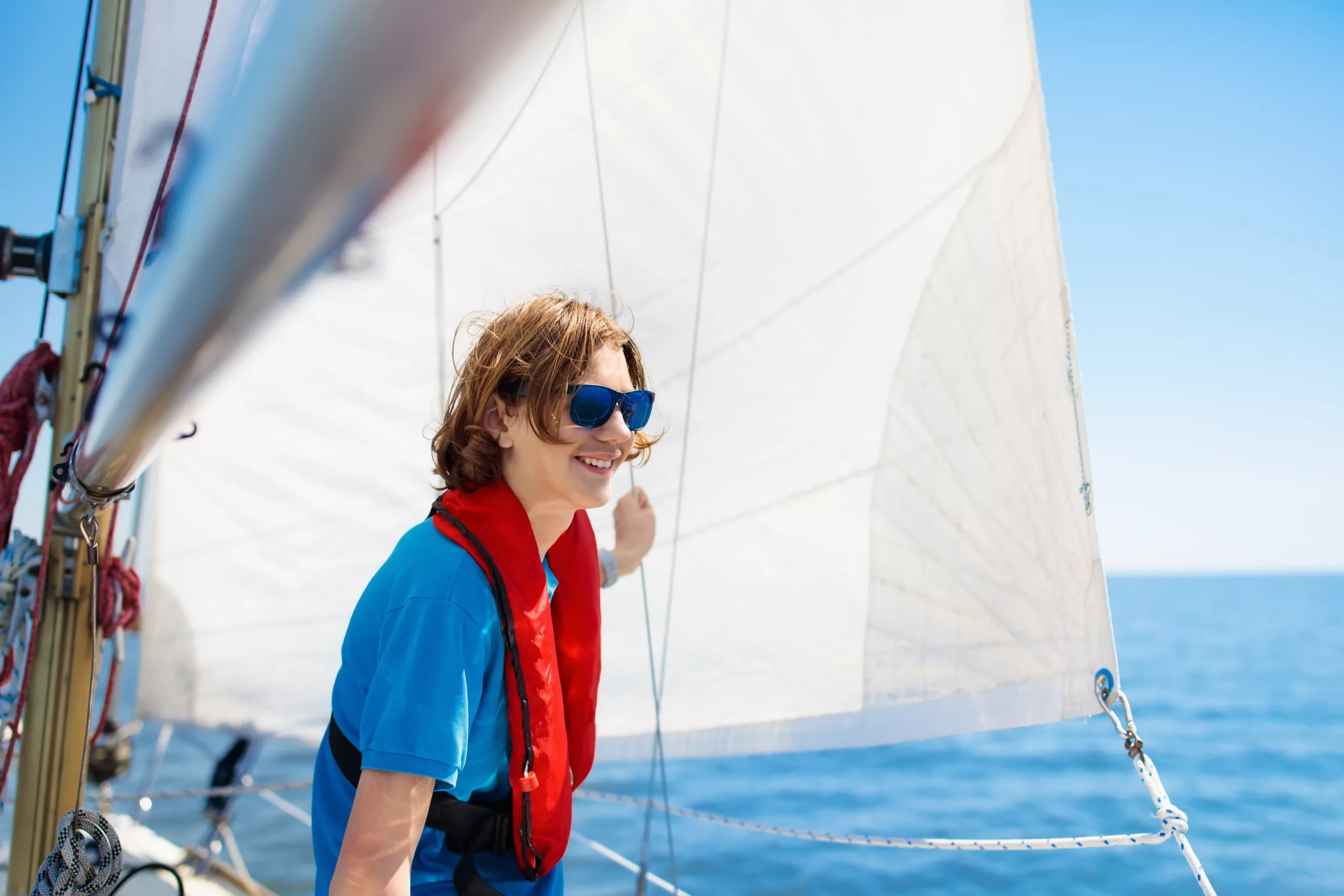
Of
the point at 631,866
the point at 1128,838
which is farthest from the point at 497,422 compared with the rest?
the point at 631,866

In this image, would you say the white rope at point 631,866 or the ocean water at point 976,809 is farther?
the ocean water at point 976,809

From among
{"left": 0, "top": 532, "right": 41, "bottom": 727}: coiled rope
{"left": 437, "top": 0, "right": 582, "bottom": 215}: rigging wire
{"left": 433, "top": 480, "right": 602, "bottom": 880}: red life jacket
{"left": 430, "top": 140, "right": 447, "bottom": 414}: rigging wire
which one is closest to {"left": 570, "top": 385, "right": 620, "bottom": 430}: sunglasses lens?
{"left": 433, "top": 480, "right": 602, "bottom": 880}: red life jacket

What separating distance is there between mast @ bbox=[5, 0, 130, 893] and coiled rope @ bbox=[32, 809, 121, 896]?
0.45m

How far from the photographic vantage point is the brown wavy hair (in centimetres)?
103

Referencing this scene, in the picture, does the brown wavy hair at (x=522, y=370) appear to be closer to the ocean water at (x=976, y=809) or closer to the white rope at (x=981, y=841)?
the white rope at (x=981, y=841)

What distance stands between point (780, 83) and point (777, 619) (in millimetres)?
1000

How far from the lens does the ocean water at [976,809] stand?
215 inches

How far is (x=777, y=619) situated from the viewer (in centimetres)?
179

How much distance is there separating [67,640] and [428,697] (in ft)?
3.83

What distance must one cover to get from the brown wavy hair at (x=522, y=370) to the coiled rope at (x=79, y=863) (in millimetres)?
654

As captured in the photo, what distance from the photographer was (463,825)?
39.2 inches

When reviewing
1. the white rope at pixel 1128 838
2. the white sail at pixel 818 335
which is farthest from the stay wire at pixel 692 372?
the white rope at pixel 1128 838

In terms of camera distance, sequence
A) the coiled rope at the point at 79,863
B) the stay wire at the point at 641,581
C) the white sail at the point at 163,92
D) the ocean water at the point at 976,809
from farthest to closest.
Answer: the ocean water at the point at 976,809 < the stay wire at the point at 641,581 < the coiled rope at the point at 79,863 < the white sail at the point at 163,92

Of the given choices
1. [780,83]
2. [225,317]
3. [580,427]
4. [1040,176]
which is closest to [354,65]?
[225,317]
